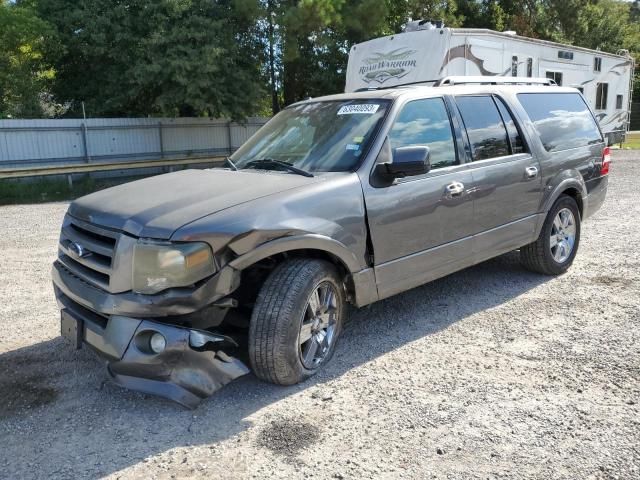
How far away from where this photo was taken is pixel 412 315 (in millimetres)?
4926

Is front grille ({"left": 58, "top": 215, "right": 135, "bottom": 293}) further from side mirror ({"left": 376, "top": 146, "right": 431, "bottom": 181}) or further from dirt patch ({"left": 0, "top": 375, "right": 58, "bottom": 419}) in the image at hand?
side mirror ({"left": 376, "top": 146, "right": 431, "bottom": 181})

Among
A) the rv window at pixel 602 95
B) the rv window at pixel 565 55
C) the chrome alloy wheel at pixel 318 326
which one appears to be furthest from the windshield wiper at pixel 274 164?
the rv window at pixel 602 95

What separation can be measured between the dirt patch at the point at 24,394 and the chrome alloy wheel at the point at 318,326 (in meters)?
1.63

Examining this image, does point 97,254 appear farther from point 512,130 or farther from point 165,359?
point 512,130

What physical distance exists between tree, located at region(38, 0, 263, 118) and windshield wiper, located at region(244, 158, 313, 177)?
11.5 m

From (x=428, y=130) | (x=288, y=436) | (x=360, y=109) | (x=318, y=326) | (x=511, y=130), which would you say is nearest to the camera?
(x=288, y=436)

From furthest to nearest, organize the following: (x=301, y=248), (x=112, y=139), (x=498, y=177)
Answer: (x=112, y=139) < (x=498, y=177) < (x=301, y=248)

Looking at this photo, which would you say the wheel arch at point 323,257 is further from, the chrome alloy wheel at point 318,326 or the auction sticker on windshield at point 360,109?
the auction sticker on windshield at point 360,109

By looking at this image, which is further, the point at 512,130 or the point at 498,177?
the point at 512,130

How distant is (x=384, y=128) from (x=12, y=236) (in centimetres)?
689

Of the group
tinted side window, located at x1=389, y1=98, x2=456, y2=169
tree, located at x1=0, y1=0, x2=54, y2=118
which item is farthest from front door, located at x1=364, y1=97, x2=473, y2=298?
tree, located at x1=0, y1=0, x2=54, y2=118

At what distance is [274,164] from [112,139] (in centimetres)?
1424

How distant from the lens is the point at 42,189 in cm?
1418

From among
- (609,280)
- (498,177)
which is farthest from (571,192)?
(498,177)
